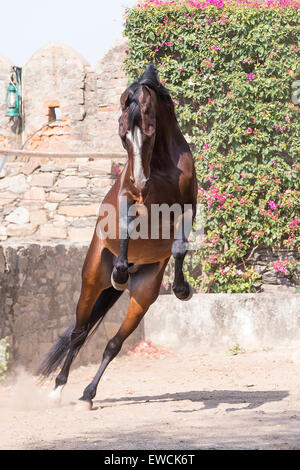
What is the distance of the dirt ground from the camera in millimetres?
4391

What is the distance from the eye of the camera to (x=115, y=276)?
5211mm

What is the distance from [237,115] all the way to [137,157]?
16.0ft

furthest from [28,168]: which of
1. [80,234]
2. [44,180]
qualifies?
[80,234]

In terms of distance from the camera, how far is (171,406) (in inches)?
240

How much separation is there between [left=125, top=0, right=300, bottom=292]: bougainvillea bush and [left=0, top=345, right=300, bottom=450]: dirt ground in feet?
4.56

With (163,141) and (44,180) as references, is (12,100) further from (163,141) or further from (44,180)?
(163,141)

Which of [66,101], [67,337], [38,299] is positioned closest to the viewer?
[67,337]

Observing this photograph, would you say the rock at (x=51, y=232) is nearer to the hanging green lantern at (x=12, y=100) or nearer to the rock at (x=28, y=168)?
the rock at (x=28, y=168)

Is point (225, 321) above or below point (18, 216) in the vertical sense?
below

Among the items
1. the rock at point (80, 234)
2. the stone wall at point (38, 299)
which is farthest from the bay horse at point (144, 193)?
the rock at point (80, 234)

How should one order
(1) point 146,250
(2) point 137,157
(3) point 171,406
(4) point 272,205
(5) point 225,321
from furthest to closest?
(4) point 272,205 < (5) point 225,321 < (3) point 171,406 < (1) point 146,250 < (2) point 137,157

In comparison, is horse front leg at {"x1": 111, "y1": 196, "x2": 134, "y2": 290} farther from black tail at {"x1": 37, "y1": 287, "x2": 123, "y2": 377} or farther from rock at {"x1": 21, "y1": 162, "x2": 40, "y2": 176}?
rock at {"x1": 21, "y1": 162, "x2": 40, "y2": 176}

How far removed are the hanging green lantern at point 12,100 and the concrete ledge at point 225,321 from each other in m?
5.88
